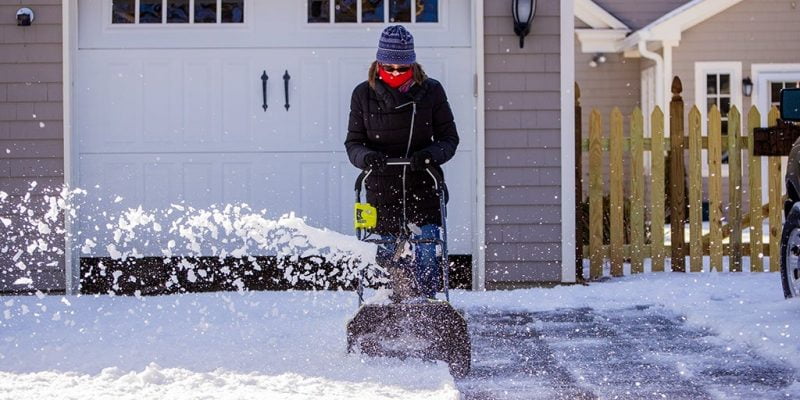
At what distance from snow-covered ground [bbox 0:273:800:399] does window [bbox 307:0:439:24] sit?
2246 mm

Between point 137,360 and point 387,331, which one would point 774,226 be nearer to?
point 387,331

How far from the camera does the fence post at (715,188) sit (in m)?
10.3

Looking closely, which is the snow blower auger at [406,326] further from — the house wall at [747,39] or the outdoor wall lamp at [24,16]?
the house wall at [747,39]

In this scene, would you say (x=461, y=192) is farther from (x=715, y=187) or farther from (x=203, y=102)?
(x=715, y=187)

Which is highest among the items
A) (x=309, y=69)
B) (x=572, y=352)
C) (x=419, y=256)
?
(x=309, y=69)

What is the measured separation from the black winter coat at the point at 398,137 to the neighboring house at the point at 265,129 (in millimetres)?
3054

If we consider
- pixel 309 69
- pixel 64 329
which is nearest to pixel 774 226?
pixel 309 69

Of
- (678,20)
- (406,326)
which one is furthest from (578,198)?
(678,20)

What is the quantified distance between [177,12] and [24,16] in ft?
3.90

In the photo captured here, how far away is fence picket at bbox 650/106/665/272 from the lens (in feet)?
33.4

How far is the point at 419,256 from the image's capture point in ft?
20.9

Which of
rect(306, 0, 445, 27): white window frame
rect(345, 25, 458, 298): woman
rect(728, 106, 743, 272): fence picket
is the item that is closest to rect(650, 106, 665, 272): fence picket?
rect(728, 106, 743, 272): fence picket

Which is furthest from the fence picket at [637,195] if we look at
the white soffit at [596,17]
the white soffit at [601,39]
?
the white soffit at [596,17]

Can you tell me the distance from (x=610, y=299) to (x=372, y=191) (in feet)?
9.68
